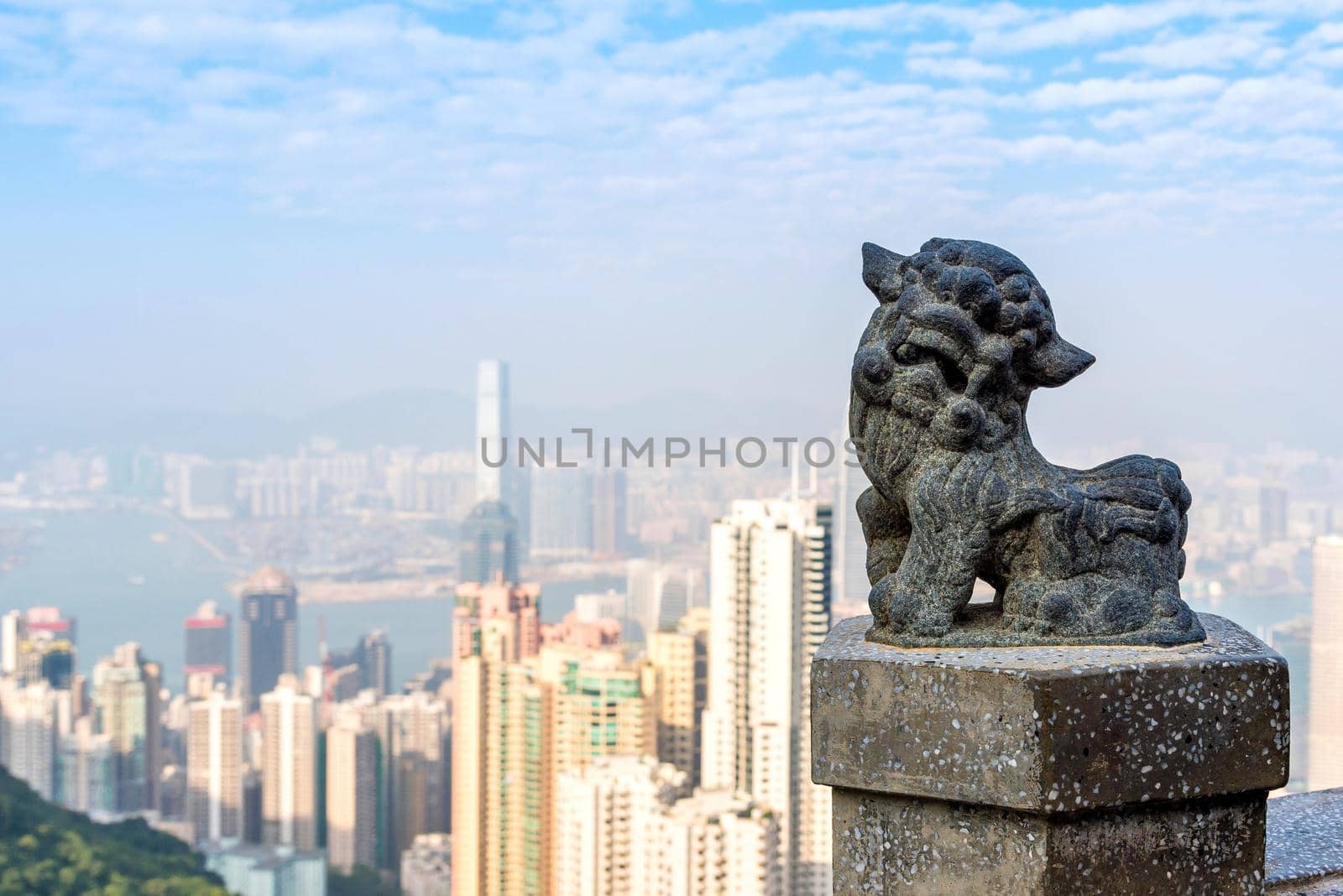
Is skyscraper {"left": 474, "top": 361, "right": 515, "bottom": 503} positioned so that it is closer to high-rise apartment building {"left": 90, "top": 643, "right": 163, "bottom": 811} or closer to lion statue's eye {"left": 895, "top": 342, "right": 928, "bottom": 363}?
high-rise apartment building {"left": 90, "top": 643, "right": 163, "bottom": 811}

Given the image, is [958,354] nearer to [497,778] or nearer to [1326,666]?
[1326,666]

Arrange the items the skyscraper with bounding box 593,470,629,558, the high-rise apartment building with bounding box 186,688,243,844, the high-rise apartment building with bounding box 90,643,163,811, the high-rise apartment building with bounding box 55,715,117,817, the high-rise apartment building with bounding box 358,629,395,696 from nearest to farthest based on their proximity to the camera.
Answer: the skyscraper with bounding box 593,470,629,558
the high-rise apartment building with bounding box 55,715,117,817
the high-rise apartment building with bounding box 186,688,243,844
the high-rise apartment building with bounding box 90,643,163,811
the high-rise apartment building with bounding box 358,629,395,696

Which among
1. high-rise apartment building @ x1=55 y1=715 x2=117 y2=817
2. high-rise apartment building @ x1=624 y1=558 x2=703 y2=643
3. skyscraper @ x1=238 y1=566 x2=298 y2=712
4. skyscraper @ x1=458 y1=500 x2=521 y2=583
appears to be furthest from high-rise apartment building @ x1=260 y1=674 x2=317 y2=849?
high-rise apartment building @ x1=624 y1=558 x2=703 y2=643

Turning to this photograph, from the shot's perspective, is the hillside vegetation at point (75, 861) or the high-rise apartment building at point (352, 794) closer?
the hillside vegetation at point (75, 861)

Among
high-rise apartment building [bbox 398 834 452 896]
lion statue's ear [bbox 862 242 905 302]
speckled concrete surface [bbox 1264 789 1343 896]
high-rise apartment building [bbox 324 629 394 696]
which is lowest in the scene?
high-rise apartment building [bbox 398 834 452 896]

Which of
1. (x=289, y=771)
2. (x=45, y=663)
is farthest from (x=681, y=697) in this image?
(x=45, y=663)

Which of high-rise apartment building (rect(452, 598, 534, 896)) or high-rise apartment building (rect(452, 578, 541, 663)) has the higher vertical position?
high-rise apartment building (rect(452, 578, 541, 663))

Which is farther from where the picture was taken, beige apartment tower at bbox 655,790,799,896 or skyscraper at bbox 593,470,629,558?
skyscraper at bbox 593,470,629,558

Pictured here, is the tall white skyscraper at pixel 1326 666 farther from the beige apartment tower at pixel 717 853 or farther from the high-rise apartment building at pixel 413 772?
the high-rise apartment building at pixel 413 772

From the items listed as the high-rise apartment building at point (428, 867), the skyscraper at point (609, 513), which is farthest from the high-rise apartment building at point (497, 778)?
the skyscraper at point (609, 513)
